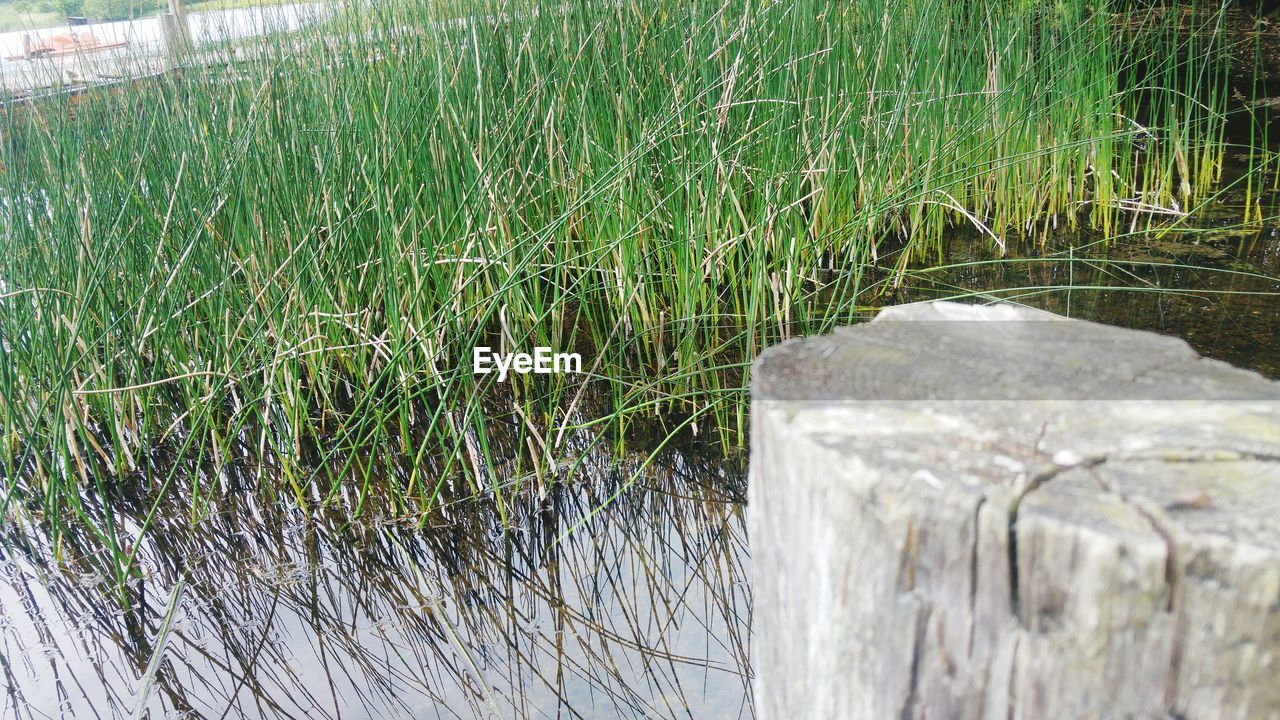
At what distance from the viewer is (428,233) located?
6.13ft

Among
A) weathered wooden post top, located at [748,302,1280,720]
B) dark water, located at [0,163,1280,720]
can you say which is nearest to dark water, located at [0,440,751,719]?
dark water, located at [0,163,1280,720]

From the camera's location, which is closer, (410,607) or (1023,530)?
(1023,530)

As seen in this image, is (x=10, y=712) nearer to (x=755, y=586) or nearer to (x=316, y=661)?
(x=316, y=661)

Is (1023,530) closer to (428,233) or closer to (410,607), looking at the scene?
(410,607)

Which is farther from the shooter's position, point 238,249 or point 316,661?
point 238,249

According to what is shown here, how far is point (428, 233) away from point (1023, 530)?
1521 mm

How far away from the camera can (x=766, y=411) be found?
68cm

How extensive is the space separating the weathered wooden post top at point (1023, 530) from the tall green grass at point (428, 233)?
32.3 inches

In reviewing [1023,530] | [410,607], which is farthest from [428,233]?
[1023,530]

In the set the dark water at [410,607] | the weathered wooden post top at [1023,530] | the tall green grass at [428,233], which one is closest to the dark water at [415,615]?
the dark water at [410,607]

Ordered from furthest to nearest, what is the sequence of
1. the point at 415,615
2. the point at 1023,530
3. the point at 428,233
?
1. the point at 428,233
2. the point at 415,615
3. the point at 1023,530

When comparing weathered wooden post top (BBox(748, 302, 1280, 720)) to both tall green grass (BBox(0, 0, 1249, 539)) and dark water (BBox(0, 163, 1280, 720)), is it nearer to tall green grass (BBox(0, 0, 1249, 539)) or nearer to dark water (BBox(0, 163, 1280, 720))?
dark water (BBox(0, 163, 1280, 720))

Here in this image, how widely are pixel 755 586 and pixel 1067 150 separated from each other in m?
2.54

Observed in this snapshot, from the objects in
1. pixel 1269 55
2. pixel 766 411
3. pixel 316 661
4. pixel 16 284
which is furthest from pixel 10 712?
pixel 1269 55
